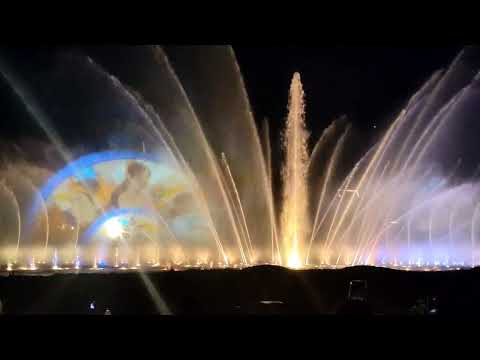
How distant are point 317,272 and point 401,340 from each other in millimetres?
11906

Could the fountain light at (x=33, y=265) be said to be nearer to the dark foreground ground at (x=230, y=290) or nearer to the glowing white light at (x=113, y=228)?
the glowing white light at (x=113, y=228)

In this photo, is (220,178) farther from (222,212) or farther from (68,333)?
(68,333)

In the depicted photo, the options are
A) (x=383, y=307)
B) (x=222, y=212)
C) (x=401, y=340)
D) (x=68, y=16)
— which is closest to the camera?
(x=401, y=340)

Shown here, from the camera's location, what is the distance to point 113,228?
3183cm

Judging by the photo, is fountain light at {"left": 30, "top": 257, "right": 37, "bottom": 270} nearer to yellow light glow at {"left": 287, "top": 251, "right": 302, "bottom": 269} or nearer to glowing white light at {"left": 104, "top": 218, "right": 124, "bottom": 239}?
glowing white light at {"left": 104, "top": 218, "right": 124, "bottom": 239}

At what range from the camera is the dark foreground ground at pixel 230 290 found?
556 inches

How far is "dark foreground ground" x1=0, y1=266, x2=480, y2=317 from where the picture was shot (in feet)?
46.3

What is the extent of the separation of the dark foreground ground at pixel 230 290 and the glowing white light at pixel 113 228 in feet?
52.9

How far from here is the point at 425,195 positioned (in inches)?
1160

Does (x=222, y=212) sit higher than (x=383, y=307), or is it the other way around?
(x=222, y=212)

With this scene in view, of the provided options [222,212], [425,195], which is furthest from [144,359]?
[425,195]

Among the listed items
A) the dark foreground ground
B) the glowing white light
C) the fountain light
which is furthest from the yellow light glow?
the glowing white light

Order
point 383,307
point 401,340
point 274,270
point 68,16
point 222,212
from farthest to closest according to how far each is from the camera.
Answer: point 222,212 < point 274,270 < point 383,307 < point 68,16 < point 401,340

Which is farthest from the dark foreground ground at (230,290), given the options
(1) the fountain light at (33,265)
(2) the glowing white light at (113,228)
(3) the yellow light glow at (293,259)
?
(2) the glowing white light at (113,228)
